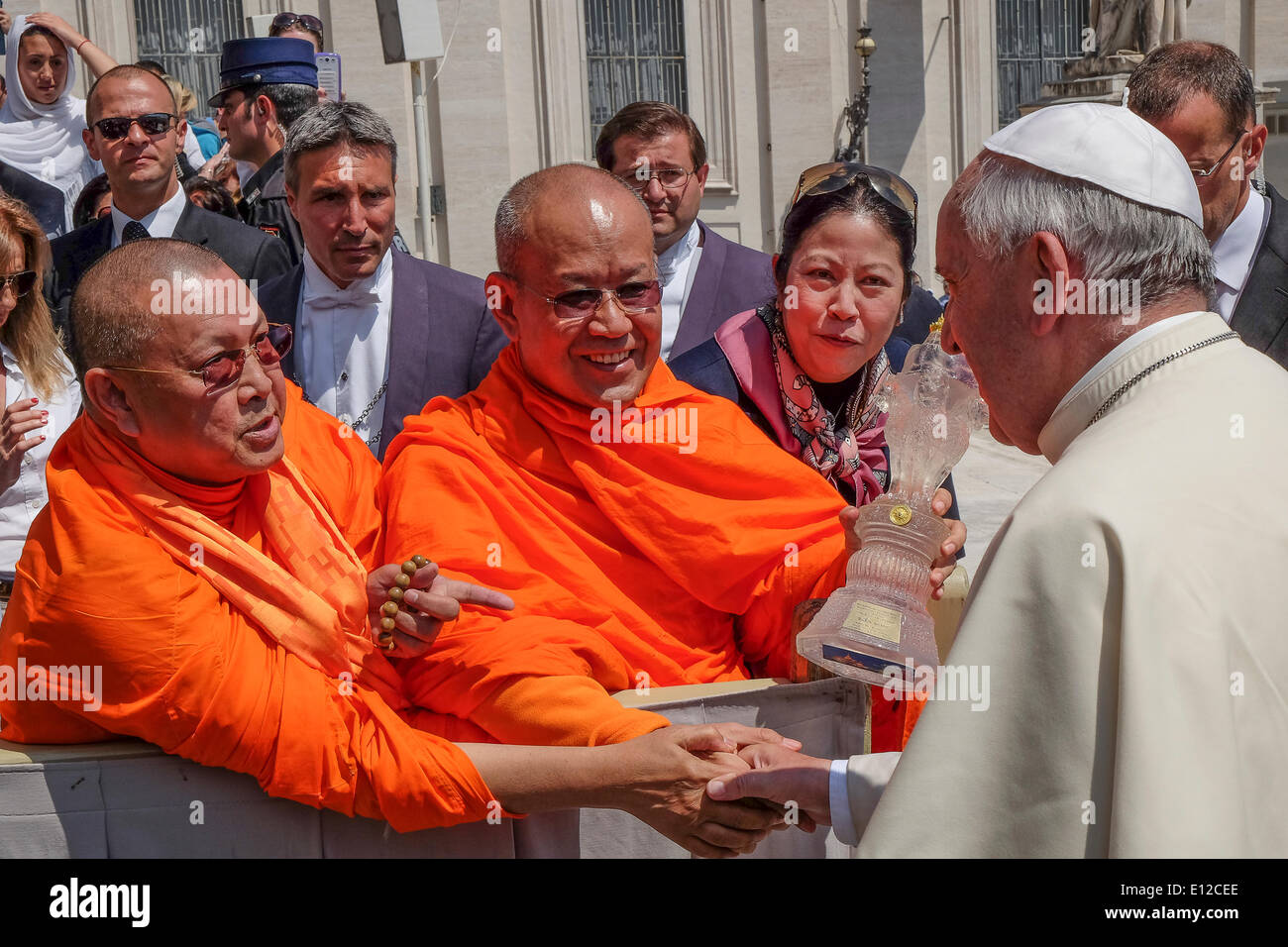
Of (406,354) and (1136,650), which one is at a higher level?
(406,354)

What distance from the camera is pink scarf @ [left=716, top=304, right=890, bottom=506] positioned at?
3396 millimetres

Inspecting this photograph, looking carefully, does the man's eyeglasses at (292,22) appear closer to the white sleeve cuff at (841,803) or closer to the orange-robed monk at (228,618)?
the orange-robed monk at (228,618)

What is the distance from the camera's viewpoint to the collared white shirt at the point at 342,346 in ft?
13.5

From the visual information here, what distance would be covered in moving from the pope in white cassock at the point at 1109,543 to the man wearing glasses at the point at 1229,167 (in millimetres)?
2186

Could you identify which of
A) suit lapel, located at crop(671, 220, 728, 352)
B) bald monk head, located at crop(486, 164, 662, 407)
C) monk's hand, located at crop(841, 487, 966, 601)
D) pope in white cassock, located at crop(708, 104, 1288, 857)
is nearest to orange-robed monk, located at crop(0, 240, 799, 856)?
monk's hand, located at crop(841, 487, 966, 601)

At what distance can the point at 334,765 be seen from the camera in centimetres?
250

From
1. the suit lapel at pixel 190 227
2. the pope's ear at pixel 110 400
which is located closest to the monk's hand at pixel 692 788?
the pope's ear at pixel 110 400

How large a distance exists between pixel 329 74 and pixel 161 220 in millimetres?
2279

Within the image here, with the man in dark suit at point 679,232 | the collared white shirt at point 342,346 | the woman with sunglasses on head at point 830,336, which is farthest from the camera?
the man in dark suit at point 679,232

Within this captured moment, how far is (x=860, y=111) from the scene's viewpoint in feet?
56.2

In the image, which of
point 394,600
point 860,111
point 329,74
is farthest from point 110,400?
point 860,111

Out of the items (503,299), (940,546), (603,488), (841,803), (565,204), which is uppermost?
(565,204)

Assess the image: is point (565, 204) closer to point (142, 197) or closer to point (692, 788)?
point (692, 788)
